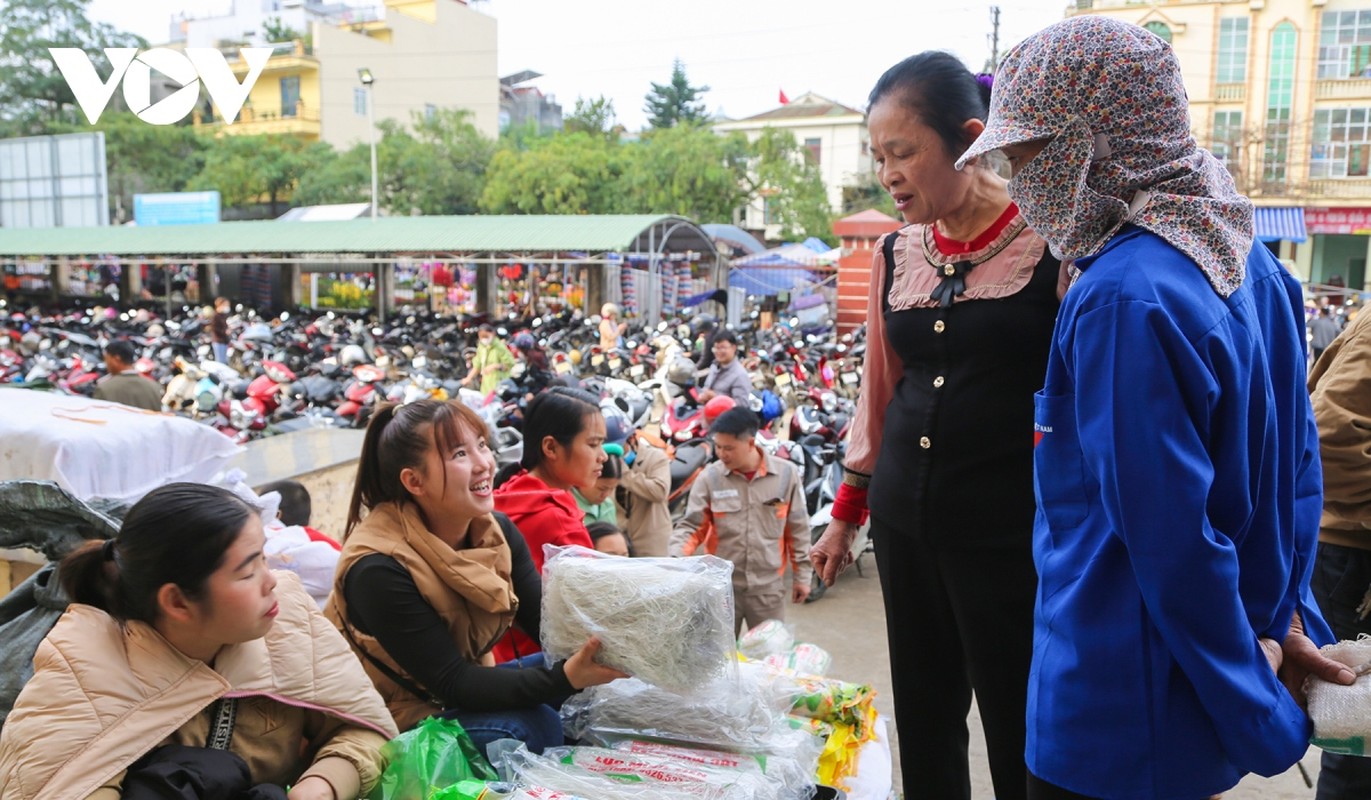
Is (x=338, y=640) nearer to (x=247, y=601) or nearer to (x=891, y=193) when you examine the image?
(x=247, y=601)

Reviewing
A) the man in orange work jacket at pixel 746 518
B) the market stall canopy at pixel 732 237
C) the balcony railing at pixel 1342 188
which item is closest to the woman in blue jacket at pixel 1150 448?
the man in orange work jacket at pixel 746 518

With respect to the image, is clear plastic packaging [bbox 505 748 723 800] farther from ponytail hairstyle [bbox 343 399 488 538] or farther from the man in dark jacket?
the man in dark jacket

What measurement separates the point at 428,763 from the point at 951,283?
4.20 ft

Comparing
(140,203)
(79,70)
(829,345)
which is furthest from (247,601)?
(140,203)

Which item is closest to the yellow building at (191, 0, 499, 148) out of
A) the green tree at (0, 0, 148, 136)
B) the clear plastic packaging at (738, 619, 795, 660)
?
the green tree at (0, 0, 148, 136)

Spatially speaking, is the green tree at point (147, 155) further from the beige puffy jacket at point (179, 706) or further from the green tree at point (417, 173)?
the beige puffy jacket at point (179, 706)

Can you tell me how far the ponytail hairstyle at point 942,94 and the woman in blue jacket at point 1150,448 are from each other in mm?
362

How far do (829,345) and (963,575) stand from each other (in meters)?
12.0

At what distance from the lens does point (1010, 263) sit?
66.3 inches

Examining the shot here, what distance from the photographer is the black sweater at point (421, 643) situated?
1920 millimetres

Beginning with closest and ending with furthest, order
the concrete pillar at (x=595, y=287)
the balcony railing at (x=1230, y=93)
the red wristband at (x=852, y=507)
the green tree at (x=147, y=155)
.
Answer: the red wristband at (x=852, y=507)
the concrete pillar at (x=595, y=287)
the balcony railing at (x=1230, y=93)
the green tree at (x=147, y=155)

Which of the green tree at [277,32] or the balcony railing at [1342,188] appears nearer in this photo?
the balcony railing at [1342,188]

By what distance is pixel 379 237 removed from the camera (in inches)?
757

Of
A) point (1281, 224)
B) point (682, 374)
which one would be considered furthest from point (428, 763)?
point (1281, 224)
